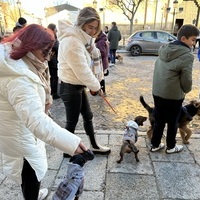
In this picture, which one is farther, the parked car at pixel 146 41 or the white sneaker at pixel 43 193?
the parked car at pixel 146 41

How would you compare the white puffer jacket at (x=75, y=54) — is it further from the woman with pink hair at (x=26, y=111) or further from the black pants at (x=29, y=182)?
the black pants at (x=29, y=182)

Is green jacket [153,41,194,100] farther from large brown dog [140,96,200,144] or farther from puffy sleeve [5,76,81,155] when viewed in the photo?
puffy sleeve [5,76,81,155]

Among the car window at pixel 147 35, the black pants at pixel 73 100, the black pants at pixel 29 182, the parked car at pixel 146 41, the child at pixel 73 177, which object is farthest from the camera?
the car window at pixel 147 35

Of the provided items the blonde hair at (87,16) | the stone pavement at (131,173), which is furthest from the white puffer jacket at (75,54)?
the stone pavement at (131,173)

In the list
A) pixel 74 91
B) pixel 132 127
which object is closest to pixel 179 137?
pixel 132 127

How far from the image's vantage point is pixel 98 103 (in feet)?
17.4

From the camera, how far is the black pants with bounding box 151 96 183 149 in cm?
279

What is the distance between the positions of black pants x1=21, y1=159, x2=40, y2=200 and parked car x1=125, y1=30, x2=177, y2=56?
11726 millimetres

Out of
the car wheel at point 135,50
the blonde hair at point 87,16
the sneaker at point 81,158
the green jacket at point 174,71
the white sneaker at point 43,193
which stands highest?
the blonde hair at point 87,16

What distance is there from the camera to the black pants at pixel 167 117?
110 inches

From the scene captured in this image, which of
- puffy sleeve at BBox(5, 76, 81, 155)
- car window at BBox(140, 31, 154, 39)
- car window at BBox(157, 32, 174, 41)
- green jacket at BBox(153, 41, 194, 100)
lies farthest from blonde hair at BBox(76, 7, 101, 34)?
car window at BBox(157, 32, 174, 41)

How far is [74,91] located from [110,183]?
3.63ft

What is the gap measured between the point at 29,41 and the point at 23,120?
1.55 feet

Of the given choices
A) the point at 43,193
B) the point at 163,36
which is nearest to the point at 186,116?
the point at 43,193
